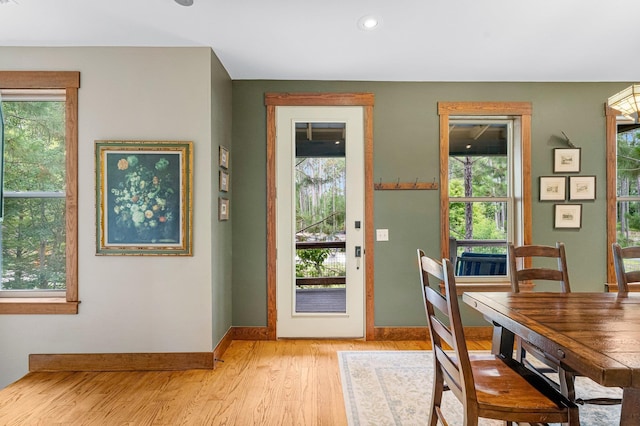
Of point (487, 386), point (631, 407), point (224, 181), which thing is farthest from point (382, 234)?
point (631, 407)

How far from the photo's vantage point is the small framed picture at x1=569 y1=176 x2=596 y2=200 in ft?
12.0

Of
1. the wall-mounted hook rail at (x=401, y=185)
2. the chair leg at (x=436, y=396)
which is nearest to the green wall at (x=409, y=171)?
the wall-mounted hook rail at (x=401, y=185)

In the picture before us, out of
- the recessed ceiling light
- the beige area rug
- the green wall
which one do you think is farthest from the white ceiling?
the beige area rug

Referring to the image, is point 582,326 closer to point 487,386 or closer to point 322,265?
point 487,386

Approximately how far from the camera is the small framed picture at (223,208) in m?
3.20

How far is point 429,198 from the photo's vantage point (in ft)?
12.1

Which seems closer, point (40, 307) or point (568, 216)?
point (40, 307)

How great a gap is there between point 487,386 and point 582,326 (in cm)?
49

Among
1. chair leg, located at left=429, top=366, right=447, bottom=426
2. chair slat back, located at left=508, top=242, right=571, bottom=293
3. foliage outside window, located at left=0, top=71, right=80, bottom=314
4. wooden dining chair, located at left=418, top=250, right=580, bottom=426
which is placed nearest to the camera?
wooden dining chair, located at left=418, top=250, right=580, bottom=426

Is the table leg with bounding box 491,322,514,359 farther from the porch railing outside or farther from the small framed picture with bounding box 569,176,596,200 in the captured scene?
the small framed picture with bounding box 569,176,596,200

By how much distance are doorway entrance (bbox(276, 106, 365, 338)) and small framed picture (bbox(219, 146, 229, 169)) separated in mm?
510

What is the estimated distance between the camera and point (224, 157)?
3.31m

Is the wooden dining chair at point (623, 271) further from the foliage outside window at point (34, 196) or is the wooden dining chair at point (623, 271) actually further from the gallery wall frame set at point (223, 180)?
the foliage outside window at point (34, 196)

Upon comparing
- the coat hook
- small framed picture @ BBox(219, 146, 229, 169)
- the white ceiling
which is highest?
the white ceiling
